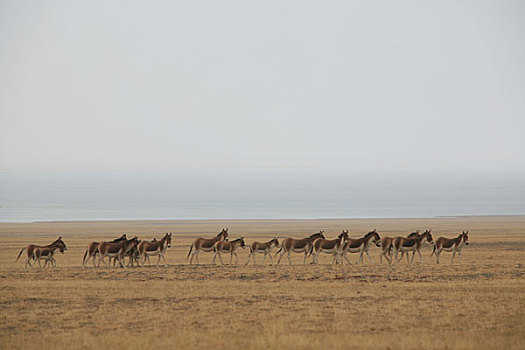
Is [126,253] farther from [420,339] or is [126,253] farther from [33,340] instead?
[420,339]

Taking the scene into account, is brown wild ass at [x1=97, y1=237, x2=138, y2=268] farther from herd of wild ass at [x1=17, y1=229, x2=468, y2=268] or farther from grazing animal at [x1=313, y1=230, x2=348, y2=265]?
grazing animal at [x1=313, y1=230, x2=348, y2=265]

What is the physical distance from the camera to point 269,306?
1944 centimetres

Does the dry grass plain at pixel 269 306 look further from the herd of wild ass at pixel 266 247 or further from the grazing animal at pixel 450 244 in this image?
the herd of wild ass at pixel 266 247

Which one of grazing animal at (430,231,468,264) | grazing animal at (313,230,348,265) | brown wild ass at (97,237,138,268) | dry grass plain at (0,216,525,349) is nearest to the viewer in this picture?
dry grass plain at (0,216,525,349)

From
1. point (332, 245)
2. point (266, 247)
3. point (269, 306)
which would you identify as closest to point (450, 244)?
point (332, 245)

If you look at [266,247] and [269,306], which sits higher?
[266,247]

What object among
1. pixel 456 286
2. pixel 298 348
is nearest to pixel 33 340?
pixel 298 348

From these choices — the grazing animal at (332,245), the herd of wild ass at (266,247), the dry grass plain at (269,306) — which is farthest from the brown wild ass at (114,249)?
the grazing animal at (332,245)

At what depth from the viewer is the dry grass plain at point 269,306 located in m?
15.5

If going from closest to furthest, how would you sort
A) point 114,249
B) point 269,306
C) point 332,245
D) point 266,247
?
1. point 269,306
2. point 114,249
3. point 332,245
4. point 266,247

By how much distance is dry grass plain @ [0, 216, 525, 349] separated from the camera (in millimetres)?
15508

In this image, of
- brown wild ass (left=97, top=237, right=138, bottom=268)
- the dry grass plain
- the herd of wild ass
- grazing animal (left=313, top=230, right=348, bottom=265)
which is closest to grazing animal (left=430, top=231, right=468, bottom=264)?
the herd of wild ass

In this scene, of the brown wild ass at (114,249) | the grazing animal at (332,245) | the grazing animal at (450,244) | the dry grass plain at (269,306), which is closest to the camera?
the dry grass plain at (269,306)

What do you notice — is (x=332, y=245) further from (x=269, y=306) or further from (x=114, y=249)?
(x=269, y=306)
